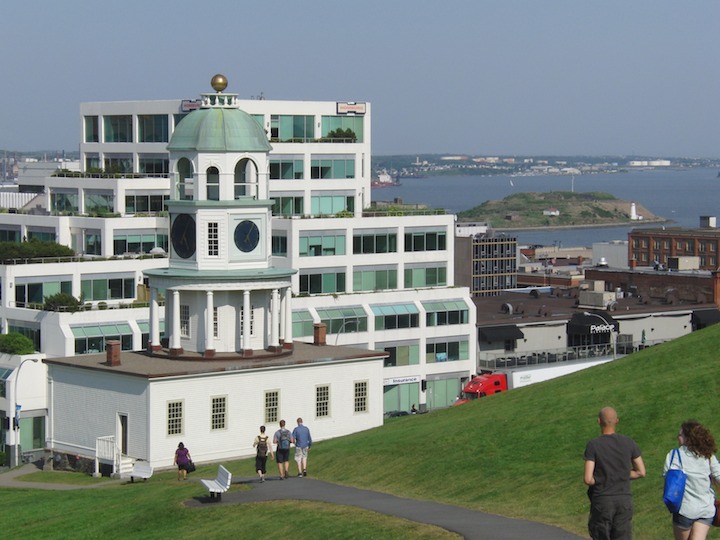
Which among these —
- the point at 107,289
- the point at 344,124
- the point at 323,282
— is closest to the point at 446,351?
the point at 323,282

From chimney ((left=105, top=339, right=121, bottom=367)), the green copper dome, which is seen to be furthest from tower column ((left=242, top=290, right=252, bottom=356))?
the green copper dome

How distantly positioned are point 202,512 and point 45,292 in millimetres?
52180

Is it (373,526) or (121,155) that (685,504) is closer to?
(373,526)

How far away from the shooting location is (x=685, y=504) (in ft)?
83.4

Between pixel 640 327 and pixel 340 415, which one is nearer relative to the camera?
pixel 340 415

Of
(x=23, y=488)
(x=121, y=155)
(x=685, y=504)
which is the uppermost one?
(x=121, y=155)

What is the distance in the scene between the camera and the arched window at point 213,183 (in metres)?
68.1

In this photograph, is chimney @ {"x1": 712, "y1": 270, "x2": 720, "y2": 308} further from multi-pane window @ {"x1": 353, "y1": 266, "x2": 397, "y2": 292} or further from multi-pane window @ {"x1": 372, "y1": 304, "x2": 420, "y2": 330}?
multi-pane window @ {"x1": 372, "y1": 304, "x2": 420, "y2": 330}

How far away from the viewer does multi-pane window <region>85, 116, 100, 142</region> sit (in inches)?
4670

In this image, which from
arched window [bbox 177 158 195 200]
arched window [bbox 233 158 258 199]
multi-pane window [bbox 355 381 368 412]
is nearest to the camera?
arched window [bbox 233 158 258 199]

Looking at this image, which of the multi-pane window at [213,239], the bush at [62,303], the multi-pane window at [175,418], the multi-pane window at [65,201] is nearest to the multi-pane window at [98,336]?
the bush at [62,303]

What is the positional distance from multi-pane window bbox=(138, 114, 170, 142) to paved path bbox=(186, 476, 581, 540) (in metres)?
66.5

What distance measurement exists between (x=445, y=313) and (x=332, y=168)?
1364cm

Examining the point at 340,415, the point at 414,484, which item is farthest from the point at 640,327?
the point at 414,484
